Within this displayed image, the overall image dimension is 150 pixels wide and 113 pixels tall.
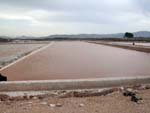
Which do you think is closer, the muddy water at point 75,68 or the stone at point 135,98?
the stone at point 135,98

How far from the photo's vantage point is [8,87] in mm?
9070

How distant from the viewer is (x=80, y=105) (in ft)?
23.4

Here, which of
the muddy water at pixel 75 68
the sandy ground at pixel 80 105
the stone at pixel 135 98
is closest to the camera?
the sandy ground at pixel 80 105

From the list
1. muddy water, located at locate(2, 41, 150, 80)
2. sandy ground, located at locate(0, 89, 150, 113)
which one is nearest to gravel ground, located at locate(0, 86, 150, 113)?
sandy ground, located at locate(0, 89, 150, 113)

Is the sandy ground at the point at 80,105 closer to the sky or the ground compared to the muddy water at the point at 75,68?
closer to the sky

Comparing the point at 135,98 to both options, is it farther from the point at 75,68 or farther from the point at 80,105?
the point at 75,68

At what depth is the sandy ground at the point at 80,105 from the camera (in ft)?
22.2

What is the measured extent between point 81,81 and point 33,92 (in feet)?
4.84

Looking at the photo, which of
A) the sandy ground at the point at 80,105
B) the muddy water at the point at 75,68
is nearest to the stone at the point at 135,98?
the sandy ground at the point at 80,105

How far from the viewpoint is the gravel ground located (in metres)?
6.75

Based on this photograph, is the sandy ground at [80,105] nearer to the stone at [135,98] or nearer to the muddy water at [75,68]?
the stone at [135,98]

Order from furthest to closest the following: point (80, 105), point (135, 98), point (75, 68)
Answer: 1. point (75, 68)
2. point (135, 98)
3. point (80, 105)

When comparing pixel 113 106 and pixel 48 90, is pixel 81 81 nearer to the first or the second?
pixel 48 90

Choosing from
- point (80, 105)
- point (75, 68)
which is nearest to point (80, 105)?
point (80, 105)
